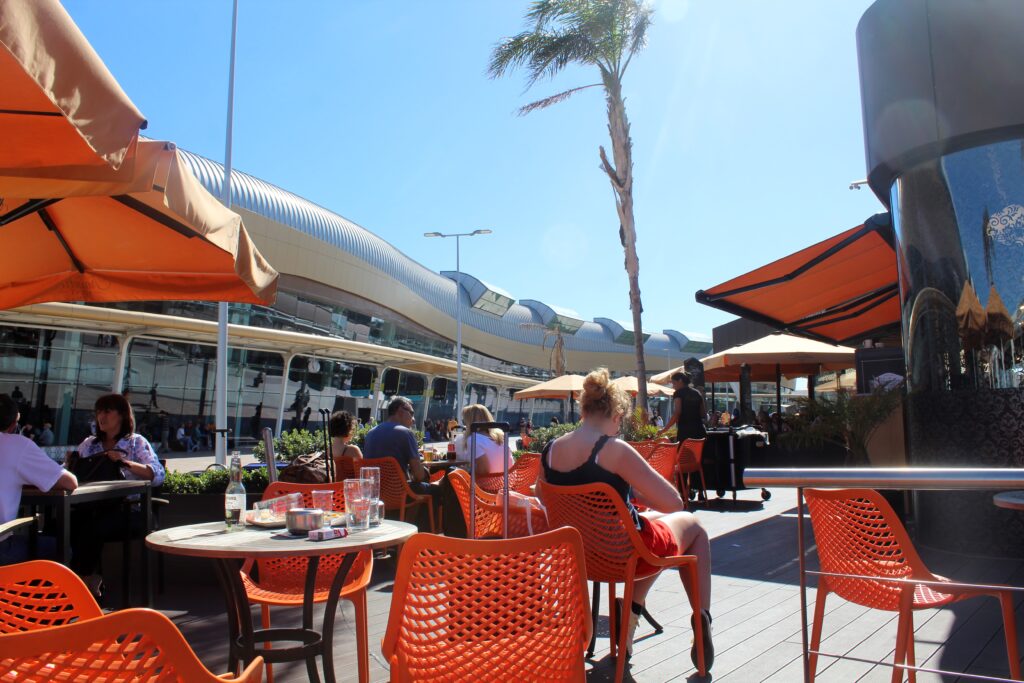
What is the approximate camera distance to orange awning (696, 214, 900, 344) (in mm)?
8320

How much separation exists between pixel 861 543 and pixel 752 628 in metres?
1.53

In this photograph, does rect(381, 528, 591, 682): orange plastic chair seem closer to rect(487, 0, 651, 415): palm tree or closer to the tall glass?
the tall glass

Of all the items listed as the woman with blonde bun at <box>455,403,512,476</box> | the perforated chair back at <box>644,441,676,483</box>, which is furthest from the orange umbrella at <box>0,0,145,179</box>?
the perforated chair back at <box>644,441,676,483</box>

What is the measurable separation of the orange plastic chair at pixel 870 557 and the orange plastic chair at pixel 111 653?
7.24 feet

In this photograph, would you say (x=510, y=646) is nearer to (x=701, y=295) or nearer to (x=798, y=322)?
(x=701, y=295)

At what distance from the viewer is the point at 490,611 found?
203cm

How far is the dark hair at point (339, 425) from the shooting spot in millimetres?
7441

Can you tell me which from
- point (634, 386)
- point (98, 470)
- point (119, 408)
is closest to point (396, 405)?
point (119, 408)

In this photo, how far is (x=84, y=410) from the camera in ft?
74.9

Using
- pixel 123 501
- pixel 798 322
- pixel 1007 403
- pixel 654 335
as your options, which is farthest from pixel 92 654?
pixel 654 335

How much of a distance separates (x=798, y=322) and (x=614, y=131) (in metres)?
6.05

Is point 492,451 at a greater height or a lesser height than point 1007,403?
lesser

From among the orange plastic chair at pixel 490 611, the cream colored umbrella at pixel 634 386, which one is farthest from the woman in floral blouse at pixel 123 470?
the cream colored umbrella at pixel 634 386

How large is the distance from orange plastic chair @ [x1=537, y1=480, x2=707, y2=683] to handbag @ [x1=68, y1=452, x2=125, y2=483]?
330 centimetres
